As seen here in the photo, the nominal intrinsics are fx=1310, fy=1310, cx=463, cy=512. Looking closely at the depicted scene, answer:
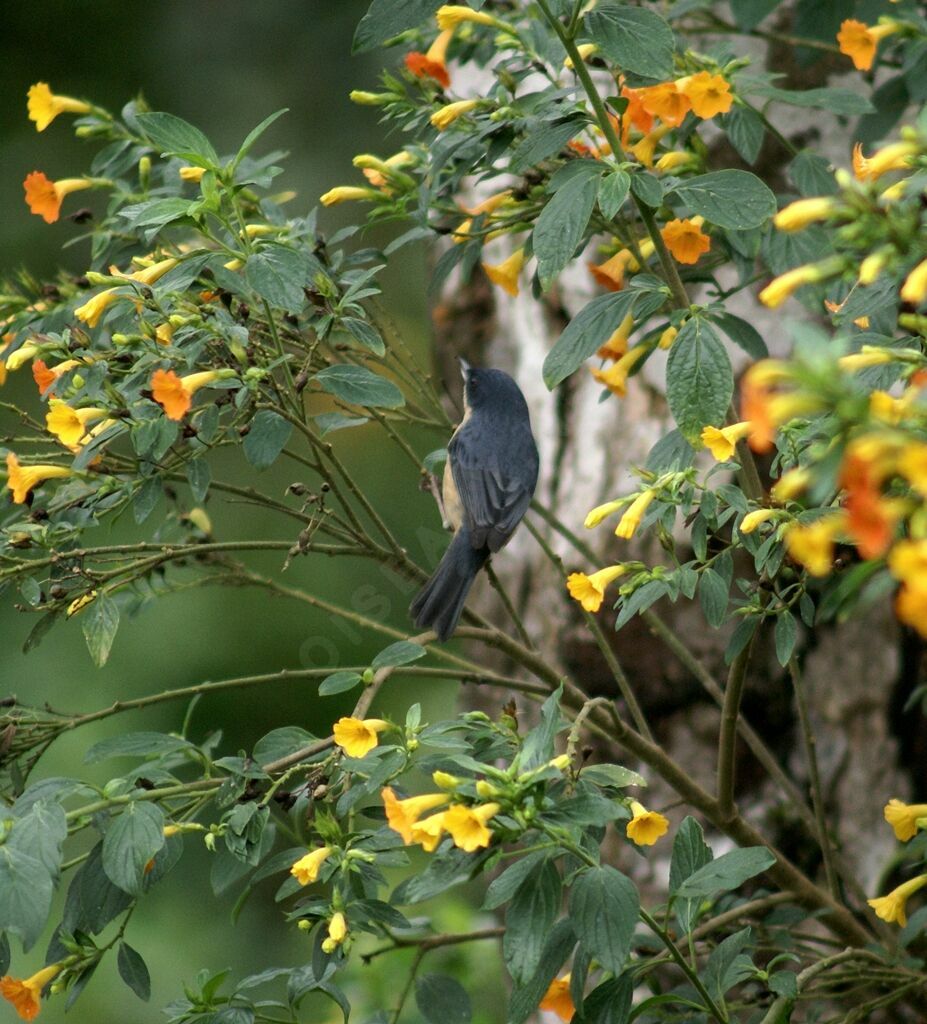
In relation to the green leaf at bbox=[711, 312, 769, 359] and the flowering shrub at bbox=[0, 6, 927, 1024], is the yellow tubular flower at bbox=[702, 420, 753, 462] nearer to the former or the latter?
the flowering shrub at bbox=[0, 6, 927, 1024]

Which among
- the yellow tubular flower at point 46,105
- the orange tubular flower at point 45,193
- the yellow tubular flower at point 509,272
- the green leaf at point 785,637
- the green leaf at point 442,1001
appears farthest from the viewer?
the yellow tubular flower at point 509,272

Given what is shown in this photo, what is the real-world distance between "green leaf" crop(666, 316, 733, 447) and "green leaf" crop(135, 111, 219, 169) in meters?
0.82

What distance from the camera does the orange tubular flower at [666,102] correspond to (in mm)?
2350

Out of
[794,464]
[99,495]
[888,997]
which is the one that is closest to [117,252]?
[99,495]

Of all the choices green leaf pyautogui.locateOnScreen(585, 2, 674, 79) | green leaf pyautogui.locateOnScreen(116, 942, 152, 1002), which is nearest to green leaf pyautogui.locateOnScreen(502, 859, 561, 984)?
green leaf pyautogui.locateOnScreen(116, 942, 152, 1002)

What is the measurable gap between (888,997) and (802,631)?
153 cm

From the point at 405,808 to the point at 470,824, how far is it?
0.18 m

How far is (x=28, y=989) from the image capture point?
2.13 metres

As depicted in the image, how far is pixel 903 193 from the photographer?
5.27ft

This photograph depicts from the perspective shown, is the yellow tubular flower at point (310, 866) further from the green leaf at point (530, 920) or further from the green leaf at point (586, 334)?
the green leaf at point (586, 334)

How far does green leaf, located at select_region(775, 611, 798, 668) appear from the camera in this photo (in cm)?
206

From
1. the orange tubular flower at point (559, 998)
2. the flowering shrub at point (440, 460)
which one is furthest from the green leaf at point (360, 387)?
the orange tubular flower at point (559, 998)

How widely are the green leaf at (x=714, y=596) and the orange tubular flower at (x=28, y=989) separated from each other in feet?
3.89

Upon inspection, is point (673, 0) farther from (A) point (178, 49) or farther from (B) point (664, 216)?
(A) point (178, 49)
